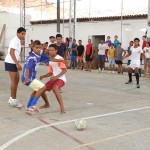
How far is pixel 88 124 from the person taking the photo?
21.6 ft

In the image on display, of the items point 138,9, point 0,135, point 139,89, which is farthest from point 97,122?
point 138,9

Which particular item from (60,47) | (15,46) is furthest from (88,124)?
(60,47)

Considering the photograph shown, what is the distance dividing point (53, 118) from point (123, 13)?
1762 cm

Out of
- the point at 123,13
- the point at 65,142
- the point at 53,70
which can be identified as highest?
the point at 123,13

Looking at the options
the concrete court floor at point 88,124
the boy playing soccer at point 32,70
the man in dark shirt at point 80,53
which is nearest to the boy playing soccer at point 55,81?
the boy playing soccer at point 32,70

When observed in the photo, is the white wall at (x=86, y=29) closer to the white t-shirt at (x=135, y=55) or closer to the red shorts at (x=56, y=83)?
the white t-shirt at (x=135, y=55)

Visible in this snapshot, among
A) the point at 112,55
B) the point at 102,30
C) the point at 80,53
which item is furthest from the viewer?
the point at 102,30

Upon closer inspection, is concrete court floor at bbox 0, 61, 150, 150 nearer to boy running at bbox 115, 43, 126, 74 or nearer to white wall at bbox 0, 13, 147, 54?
boy running at bbox 115, 43, 126, 74

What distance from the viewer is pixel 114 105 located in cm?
860

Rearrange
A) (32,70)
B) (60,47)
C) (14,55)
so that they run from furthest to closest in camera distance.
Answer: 1. (60,47)
2. (14,55)
3. (32,70)

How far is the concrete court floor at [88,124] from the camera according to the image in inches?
211

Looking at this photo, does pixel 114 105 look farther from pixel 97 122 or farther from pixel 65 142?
pixel 65 142

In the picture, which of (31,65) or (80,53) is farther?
(80,53)

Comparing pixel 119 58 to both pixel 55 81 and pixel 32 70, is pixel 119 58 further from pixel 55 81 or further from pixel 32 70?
pixel 32 70
